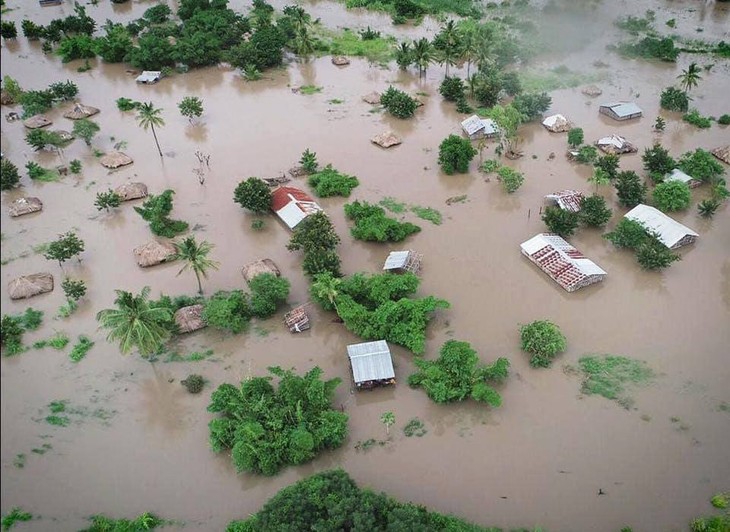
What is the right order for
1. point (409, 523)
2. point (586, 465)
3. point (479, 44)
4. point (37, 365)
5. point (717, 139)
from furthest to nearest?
point (479, 44), point (717, 139), point (37, 365), point (586, 465), point (409, 523)

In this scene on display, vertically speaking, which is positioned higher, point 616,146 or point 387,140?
point 387,140

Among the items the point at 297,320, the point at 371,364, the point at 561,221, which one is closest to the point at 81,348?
the point at 297,320

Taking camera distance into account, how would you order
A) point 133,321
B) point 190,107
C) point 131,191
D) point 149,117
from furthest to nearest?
point 190,107 → point 149,117 → point 131,191 → point 133,321

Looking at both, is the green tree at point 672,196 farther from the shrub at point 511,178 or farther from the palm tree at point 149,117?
the palm tree at point 149,117

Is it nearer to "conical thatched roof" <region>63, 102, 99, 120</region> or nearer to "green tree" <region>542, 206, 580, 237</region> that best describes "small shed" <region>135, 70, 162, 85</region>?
"conical thatched roof" <region>63, 102, 99, 120</region>

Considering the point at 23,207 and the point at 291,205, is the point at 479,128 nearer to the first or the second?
the point at 291,205

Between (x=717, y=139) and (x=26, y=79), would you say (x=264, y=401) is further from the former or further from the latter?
(x=26, y=79)

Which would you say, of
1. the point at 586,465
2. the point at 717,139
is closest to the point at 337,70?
the point at 717,139

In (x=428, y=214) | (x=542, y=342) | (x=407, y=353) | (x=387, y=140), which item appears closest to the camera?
(x=542, y=342)
